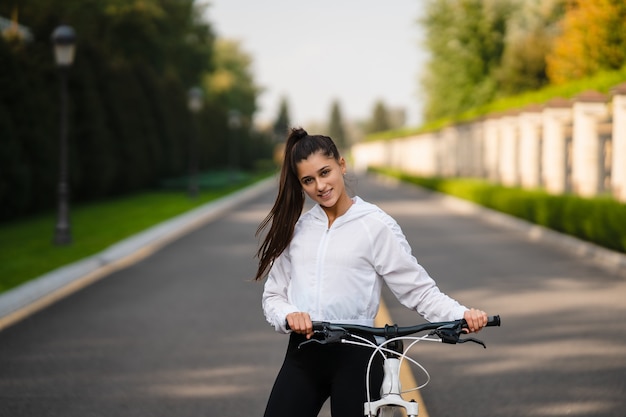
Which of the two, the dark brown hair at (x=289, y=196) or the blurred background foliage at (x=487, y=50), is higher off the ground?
the blurred background foliage at (x=487, y=50)

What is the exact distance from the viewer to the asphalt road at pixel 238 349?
6188mm

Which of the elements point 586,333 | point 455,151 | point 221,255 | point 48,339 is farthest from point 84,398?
point 455,151

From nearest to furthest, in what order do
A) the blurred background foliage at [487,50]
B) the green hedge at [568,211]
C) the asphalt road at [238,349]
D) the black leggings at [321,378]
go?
the black leggings at [321,378] < the asphalt road at [238,349] < the green hedge at [568,211] < the blurred background foliage at [487,50]

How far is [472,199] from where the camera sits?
1259 inches

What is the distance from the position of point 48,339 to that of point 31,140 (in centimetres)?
1681

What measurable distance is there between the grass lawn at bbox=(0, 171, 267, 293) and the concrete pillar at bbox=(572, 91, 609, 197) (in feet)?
37.5

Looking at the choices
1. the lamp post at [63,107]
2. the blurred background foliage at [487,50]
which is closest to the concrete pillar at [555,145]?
the lamp post at [63,107]

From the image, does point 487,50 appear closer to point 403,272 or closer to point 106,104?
point 106,104

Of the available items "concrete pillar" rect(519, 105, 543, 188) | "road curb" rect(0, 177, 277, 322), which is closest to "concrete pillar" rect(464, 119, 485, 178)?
"concrete pillar" rect(519, 105, 543, 188)

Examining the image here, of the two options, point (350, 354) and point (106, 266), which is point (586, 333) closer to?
point (350, 354)

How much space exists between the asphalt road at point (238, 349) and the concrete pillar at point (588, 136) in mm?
10686

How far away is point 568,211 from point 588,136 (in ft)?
20.9

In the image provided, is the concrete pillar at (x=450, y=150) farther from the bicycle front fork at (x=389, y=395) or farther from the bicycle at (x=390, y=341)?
the bicycle front fork at (x=389, y=395)

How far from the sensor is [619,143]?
2052cm
